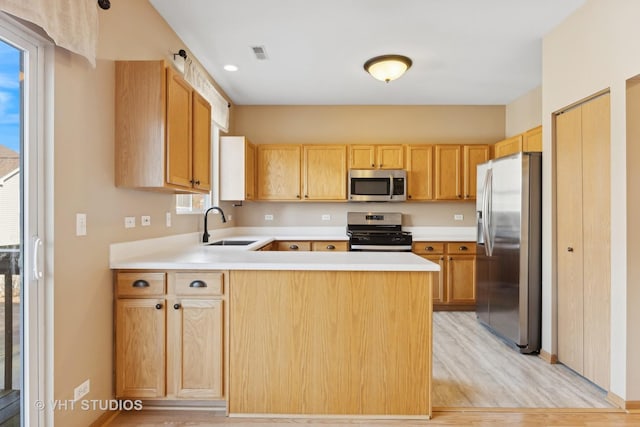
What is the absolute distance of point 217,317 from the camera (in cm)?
202

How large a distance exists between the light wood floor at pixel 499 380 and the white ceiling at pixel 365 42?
2.70 metres

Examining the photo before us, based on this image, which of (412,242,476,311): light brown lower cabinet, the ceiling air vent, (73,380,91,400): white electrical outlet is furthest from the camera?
(412,242,476,311): light brown lower cabinet

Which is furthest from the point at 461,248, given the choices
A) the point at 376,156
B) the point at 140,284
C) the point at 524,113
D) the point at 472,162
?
the point at 140,284

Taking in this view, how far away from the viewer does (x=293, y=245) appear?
441cm

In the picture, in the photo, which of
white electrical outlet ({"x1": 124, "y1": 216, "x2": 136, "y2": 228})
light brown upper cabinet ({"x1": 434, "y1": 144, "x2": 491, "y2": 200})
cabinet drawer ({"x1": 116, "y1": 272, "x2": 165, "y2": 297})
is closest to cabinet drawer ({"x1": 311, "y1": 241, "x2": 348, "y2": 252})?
light brown upper cabinet ({"x1": 434, "y1": 144, "x2": 491, "y2": 200})

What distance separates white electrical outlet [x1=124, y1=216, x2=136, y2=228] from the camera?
2214 millimetres

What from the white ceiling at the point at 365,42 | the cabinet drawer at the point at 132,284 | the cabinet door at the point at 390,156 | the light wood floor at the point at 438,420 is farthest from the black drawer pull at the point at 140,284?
the cabinet door at the point at 390,156

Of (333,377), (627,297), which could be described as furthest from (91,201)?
(627,297)

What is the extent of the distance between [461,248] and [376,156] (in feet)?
5.25

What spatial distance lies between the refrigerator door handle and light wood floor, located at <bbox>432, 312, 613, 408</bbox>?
0.89 m

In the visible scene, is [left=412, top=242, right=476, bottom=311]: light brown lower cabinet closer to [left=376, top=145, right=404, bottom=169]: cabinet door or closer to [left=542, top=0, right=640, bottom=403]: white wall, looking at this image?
[left=376, top=145, right=404, bottom=169]: cabinet door

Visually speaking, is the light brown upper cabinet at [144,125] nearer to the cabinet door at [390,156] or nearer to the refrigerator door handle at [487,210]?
the refrigerator door handle at [487,210]

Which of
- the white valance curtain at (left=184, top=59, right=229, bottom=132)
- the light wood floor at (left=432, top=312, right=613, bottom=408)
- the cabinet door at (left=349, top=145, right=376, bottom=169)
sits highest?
the white valance curtain at (left=184, top=59, right=229, bottom=132)

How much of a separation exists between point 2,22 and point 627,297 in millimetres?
3455
